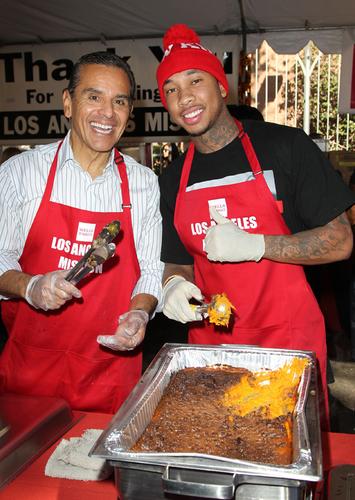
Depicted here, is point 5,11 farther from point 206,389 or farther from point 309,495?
point 309,495

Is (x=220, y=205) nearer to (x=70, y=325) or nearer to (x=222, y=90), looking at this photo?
(x=222, y=90)

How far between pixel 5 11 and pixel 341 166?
3.53 m

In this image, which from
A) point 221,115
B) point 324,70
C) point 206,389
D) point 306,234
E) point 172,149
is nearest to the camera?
point 206,389

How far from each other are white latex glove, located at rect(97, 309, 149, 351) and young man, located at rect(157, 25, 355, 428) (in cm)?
18

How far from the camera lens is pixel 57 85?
5.39 m

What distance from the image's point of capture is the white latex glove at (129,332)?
5.28ft

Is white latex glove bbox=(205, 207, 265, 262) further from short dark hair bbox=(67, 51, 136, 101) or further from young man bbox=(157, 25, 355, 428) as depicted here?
short dark hair bbox=(67, 51, 136, 101)

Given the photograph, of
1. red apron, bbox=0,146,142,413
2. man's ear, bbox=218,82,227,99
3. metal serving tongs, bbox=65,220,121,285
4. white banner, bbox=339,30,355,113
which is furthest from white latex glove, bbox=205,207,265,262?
white banner, bbox=339,30,355,113

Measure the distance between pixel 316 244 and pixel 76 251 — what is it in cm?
92

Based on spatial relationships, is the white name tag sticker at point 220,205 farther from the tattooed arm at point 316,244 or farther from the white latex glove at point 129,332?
the white latex glove at point 129,332

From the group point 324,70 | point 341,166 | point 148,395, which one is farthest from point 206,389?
point 324,70

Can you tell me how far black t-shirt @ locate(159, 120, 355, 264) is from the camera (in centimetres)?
191

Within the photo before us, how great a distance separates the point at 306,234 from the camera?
6.40 feet

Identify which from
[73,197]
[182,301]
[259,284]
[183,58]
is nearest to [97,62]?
[183,58]
